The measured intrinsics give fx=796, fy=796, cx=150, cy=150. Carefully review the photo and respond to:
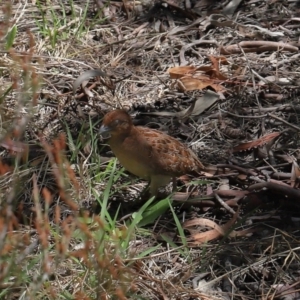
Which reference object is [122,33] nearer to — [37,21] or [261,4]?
[37,21]

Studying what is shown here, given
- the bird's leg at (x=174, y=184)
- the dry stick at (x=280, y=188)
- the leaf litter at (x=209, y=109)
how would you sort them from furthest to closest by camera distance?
1. the bird's leg at (x=174, y=184)
2. the dry stick at (x=280, y=188)
3. the leaf litter at (x=209, y=109)

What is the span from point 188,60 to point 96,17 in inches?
42.8

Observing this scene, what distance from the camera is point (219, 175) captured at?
585cm

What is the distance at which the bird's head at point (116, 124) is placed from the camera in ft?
18.1

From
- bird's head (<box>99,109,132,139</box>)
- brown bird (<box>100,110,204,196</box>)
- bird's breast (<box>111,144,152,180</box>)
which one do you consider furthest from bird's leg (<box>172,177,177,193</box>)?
bird's head (<box>99,109,132,139</box>)

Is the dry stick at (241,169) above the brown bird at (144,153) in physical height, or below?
below

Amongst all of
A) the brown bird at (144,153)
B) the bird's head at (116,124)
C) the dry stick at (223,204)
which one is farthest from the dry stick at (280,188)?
the bird's head at (116,124)

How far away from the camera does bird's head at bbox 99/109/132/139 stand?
18.1ft

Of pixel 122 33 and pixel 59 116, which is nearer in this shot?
pixel 59 116

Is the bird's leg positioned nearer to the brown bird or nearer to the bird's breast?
the brown bird

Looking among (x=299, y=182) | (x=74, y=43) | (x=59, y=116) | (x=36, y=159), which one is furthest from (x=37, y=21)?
(x=299, y=182)

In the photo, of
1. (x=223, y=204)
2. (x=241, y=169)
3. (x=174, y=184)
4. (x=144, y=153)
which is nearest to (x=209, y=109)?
(x=241, y=169)

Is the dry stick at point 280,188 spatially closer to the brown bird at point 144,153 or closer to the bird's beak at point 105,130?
the brown bird at point 144,153

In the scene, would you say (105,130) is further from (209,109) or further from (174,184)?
(209,109)
